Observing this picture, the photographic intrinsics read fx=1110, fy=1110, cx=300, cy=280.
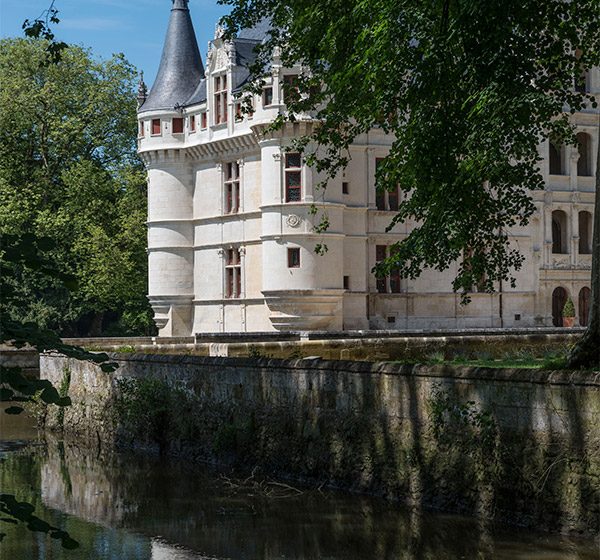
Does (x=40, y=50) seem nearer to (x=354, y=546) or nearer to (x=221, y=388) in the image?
(x=221, y=388)

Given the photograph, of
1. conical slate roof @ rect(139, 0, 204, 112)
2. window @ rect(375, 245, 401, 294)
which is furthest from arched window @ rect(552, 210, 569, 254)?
conical slate roof @ rect(139, 0, 204, 112)

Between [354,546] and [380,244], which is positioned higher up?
[380,244]

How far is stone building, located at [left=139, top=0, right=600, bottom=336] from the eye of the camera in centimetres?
3341

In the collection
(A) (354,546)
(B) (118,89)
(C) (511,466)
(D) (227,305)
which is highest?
(B) (118,89)

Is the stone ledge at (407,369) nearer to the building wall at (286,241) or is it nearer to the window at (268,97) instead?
the building wall at (286,241)

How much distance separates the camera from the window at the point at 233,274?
119 feet

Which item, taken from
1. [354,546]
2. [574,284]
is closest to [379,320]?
[574,284]

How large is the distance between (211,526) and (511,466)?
10.9 ft

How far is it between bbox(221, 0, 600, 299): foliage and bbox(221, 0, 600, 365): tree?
2cm

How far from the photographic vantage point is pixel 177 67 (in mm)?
39281

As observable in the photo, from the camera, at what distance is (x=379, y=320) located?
1388 inches

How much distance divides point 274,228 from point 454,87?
20879 millimetres

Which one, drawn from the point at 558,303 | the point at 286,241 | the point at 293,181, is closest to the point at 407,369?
the point at 286,241

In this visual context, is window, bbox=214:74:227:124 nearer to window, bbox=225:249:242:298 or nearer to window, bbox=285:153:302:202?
window, bbox=285:153:302:202
